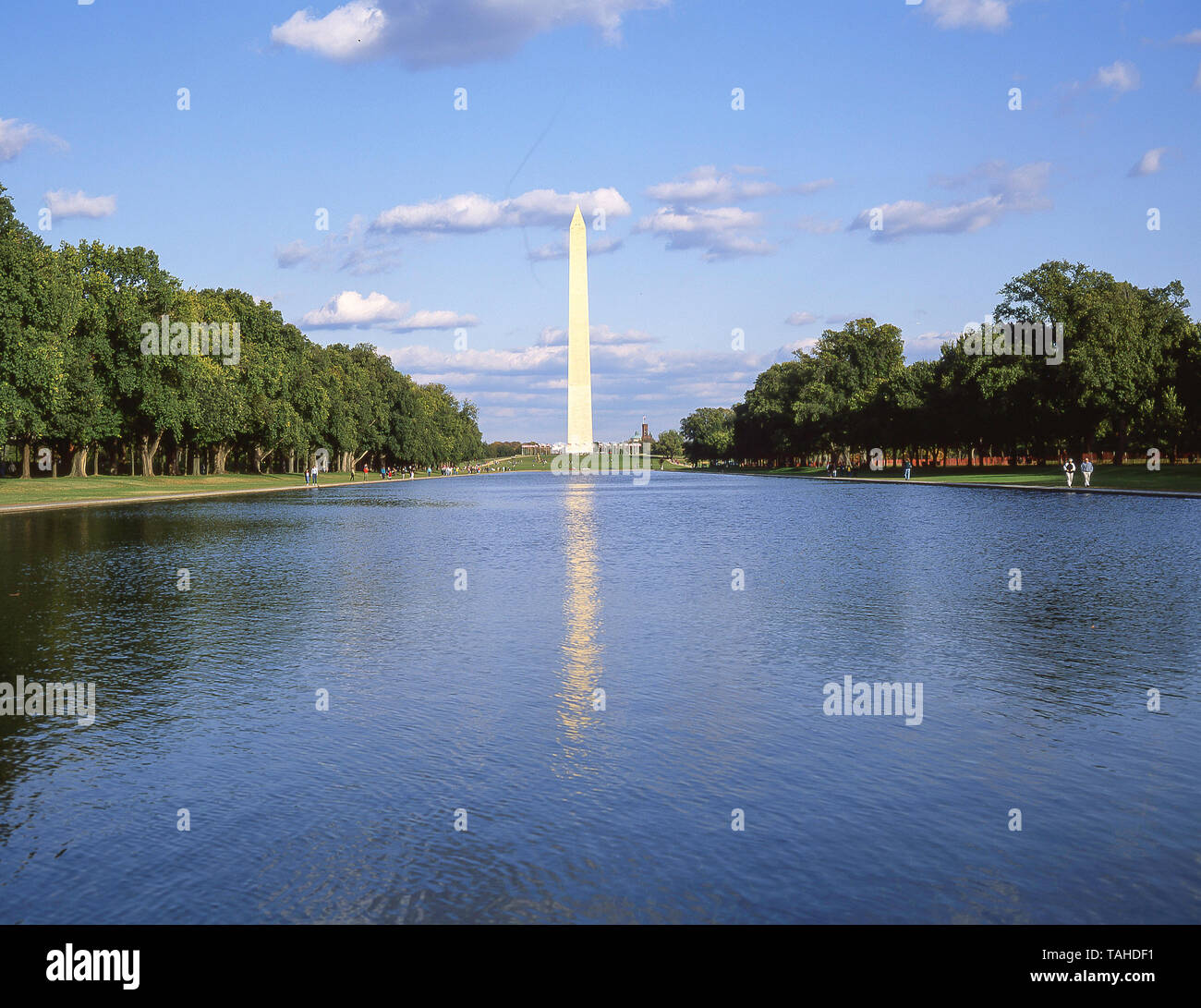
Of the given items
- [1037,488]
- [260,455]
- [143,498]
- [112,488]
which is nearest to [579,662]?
[143,498]

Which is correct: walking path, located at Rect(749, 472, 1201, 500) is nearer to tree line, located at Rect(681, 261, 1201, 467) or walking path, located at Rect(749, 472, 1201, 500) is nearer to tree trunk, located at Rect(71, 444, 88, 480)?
tree line, located at Rect(681, 261, 1201, 467)

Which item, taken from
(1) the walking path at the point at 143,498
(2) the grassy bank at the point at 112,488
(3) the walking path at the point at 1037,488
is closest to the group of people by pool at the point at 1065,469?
(3) the walking path at the point at 1037,488

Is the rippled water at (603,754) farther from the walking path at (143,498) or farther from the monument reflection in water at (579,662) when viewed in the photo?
the walking path at (143,498)

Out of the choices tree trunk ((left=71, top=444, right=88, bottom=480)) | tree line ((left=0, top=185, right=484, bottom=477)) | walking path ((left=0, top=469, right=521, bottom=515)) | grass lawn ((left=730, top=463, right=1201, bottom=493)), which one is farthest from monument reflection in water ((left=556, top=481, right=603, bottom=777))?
tree trunk ((left=71, top=444, right=88, bottom=480))
